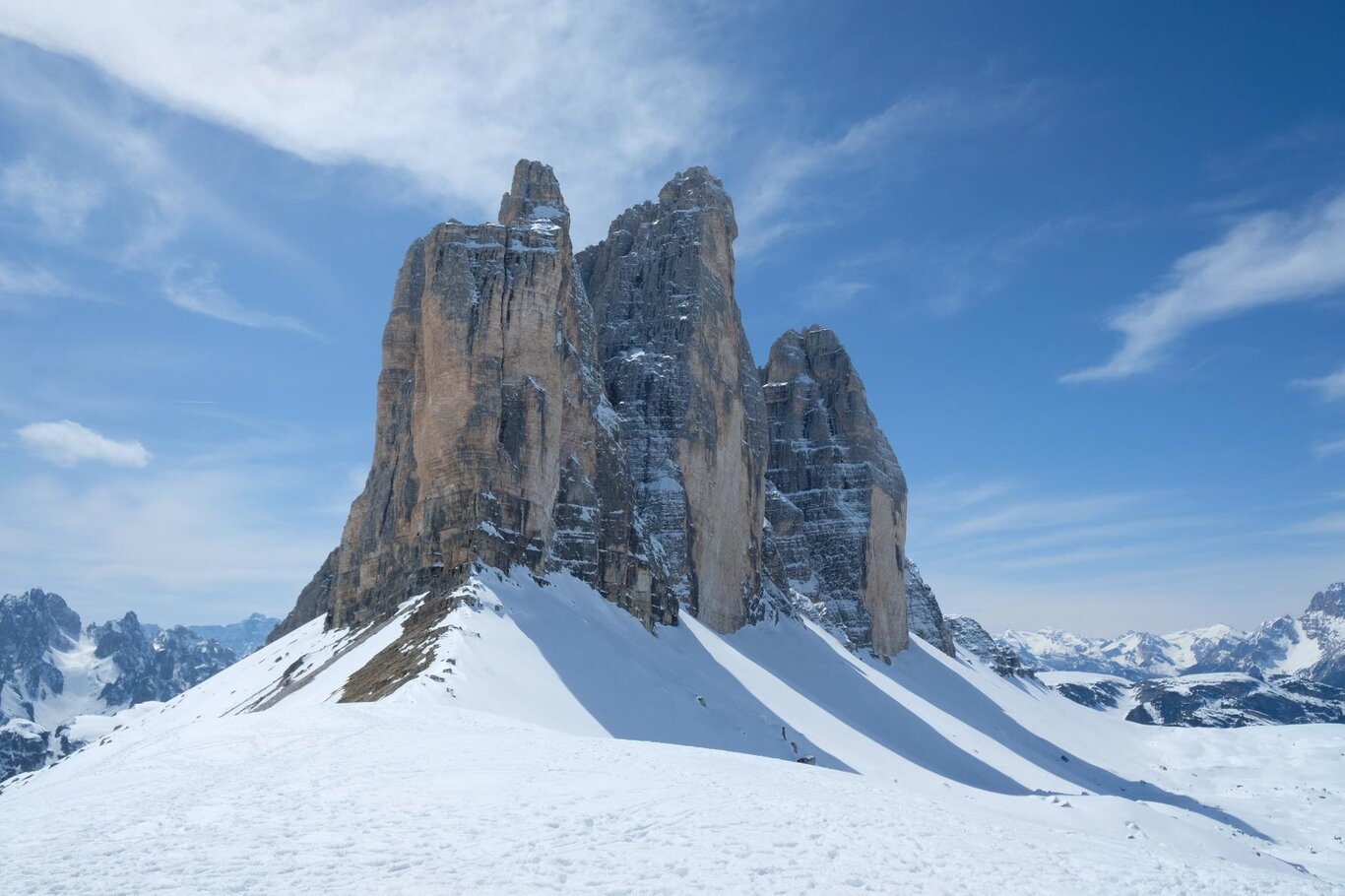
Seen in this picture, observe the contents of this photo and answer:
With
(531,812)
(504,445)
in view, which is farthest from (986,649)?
(531,812)

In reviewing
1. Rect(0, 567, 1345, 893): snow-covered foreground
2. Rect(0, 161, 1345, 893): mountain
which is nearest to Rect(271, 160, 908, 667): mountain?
Rect(0, 161, 1345, 893): mountain

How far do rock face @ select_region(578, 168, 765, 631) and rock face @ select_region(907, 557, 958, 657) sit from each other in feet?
137

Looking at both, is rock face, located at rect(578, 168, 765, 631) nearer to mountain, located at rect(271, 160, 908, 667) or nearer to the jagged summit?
mountain, located at rect(271, 160, 908, 667)

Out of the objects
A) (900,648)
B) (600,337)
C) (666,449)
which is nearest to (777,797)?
(666,449)

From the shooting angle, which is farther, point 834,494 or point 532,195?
point 834,494

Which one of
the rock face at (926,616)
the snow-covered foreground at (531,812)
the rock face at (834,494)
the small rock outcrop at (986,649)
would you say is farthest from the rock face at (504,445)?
the small rock outcrop at (986,649)

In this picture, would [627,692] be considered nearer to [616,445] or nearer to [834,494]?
[616,445]

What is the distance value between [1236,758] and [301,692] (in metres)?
77.8

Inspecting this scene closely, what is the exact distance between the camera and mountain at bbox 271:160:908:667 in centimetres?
4359

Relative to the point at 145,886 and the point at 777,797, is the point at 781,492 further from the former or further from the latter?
the point at 145,886

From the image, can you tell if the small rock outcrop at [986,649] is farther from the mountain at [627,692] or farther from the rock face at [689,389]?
the rock face at [689,389]

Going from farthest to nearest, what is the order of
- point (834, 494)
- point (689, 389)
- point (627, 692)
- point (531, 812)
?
point (834, 494) → point (689, 389) → point (627, 692) → point (531, 812)

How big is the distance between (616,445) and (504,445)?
12.3 metres

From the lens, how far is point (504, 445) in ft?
142
